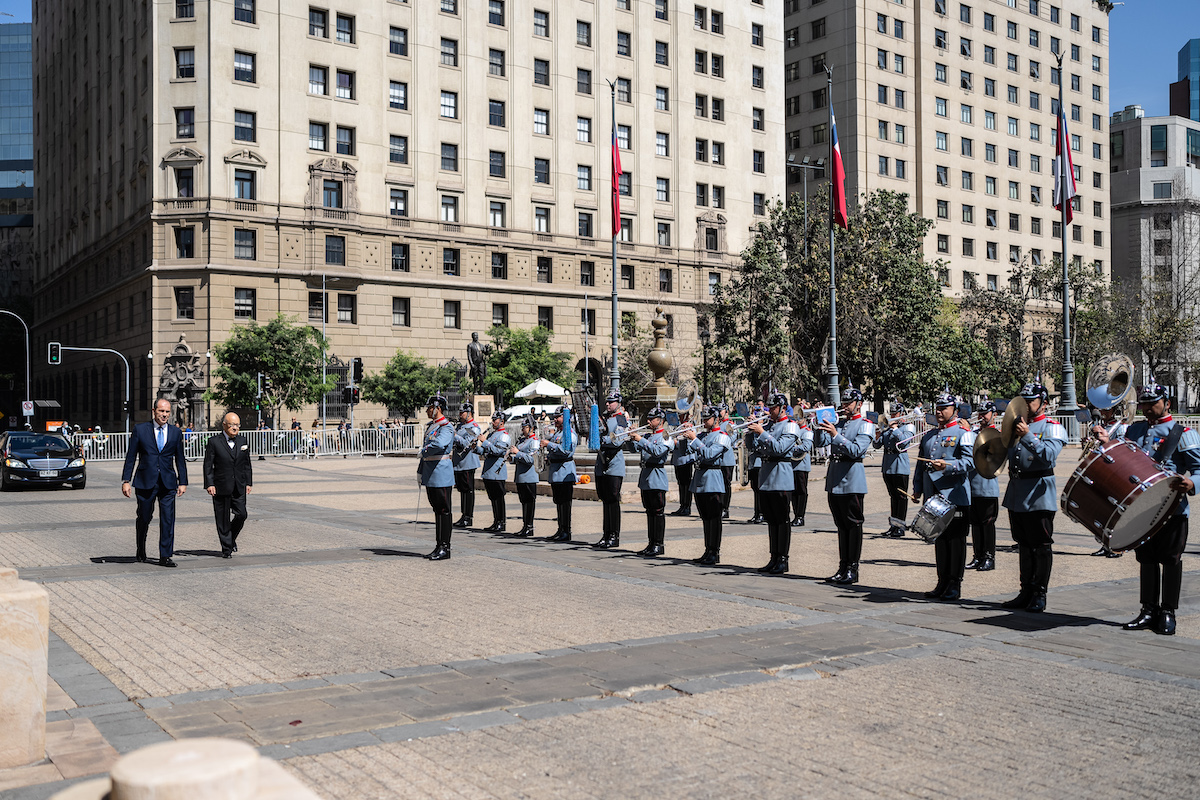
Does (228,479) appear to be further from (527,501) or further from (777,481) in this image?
(777,481)

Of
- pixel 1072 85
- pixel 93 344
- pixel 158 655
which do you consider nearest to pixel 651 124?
pixel 93 344

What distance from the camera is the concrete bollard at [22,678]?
538cm

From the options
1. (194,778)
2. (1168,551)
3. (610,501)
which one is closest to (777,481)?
(610,501)

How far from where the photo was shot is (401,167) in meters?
56.9

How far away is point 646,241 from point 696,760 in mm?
60807

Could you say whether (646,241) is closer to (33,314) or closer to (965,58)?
(965,58)

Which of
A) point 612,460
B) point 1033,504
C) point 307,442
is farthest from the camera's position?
point 307,442

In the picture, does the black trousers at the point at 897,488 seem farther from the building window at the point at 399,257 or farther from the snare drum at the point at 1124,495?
the building window at the point at 399,257

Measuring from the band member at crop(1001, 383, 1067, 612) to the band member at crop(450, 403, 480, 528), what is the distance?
8.92m

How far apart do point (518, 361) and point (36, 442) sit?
29865 millimetres

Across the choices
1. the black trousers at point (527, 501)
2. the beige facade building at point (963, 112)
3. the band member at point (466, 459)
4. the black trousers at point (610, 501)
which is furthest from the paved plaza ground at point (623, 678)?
the beige facade building at point (963, 112)

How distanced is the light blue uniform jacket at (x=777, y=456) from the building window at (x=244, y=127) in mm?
47228

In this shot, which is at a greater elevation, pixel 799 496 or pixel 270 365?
pixel 270 365

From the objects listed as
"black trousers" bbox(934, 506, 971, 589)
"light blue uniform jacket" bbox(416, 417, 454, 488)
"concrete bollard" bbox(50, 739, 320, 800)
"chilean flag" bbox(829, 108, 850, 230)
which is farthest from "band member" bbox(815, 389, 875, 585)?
"chilean flag" bbox(829, 108, 850, 230)
